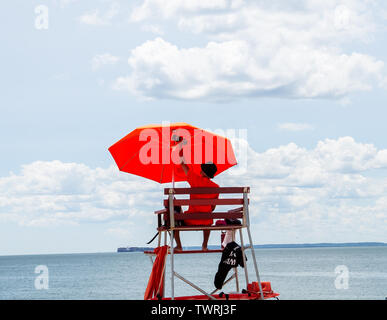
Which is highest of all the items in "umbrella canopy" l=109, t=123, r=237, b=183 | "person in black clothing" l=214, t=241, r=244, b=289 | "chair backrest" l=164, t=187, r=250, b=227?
"umbrella canopy" l=109, t=123, r=237, b=183

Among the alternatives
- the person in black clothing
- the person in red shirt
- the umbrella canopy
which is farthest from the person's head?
the person in black clothing

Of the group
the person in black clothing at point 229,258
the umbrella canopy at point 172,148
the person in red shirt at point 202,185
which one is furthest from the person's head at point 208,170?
the person in black clothing at point 229,258

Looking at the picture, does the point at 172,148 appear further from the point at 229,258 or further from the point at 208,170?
the point at 229,258

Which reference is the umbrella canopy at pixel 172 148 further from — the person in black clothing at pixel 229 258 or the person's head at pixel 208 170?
the person in black clothing at pixel 229 258

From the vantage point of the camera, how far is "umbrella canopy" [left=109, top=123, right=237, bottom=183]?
27.1ft

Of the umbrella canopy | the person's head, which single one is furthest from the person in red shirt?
the umbrella canopy

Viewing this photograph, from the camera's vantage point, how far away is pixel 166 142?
27.5 ft

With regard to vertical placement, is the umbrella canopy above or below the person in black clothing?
above

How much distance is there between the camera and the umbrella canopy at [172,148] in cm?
827

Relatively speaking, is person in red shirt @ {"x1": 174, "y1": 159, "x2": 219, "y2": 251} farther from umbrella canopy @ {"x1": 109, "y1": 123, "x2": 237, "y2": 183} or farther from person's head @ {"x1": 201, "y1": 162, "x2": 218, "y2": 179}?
umbrella canopy @ {"x1": 109, "y1": 123, "x2": 237, "y2": 183}

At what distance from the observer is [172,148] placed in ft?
27.8

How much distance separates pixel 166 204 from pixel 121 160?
1555 millimetres

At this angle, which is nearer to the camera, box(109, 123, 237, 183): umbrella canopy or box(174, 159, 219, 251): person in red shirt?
box(174, 159, 219, 251): person in red shirt
